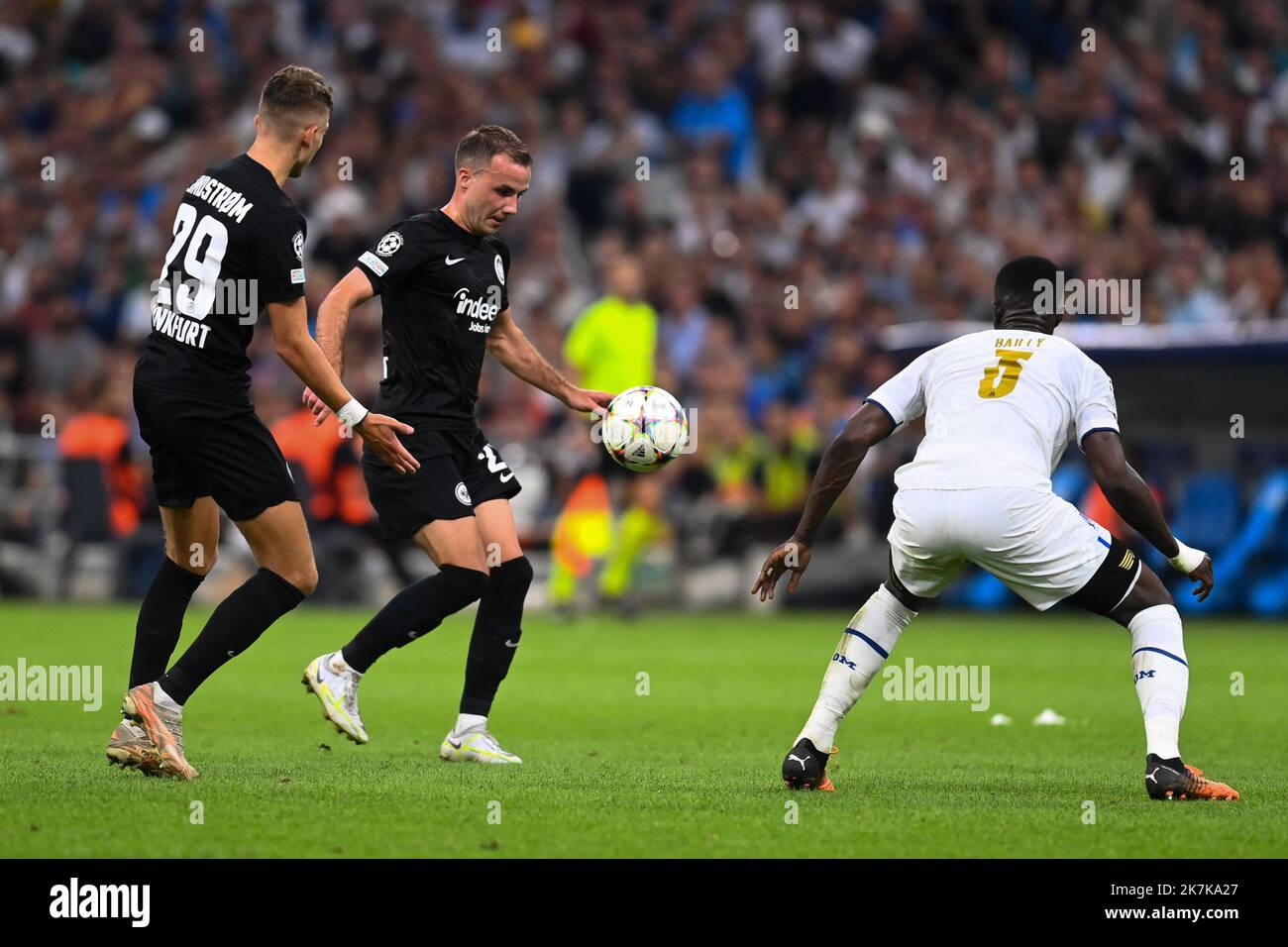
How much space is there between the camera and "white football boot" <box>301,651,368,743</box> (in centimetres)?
800

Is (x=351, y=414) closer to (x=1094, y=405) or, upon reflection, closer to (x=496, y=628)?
(x=496, y=628)

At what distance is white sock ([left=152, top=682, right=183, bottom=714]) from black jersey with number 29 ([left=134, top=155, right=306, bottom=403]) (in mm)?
1139

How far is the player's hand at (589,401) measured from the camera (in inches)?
340

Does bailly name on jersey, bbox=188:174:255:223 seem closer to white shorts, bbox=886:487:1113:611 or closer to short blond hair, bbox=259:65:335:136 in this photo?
short blond hair, bbox=259:65:335:136

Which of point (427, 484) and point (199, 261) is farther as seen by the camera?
point (427, 484)

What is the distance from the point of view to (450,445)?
827 cm

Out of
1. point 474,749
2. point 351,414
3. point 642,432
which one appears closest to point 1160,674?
point 642,432

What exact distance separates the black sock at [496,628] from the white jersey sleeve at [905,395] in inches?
78.1

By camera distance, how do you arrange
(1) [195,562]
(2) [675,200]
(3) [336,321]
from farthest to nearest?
(2) [675,200], (3) [336,321], (1) [195,562]

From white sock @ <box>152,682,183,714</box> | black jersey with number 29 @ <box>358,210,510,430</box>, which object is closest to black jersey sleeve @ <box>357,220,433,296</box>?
black jersey with number 29 @ <box>358,210,510,430</box>

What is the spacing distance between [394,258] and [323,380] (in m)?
1.15
